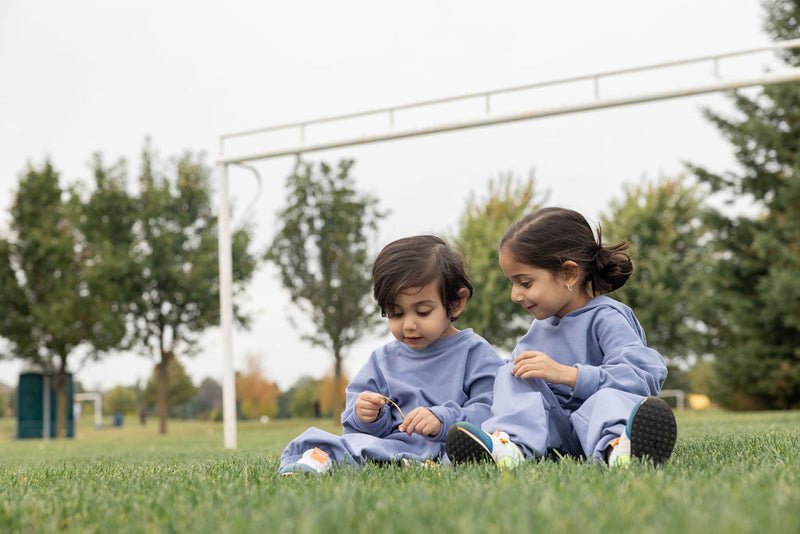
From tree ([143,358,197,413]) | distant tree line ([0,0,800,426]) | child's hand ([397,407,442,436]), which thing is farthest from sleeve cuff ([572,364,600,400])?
tree ([143,358,197,413])

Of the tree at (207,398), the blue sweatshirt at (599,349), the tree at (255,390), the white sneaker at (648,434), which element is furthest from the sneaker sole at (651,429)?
the tree at (207,398)

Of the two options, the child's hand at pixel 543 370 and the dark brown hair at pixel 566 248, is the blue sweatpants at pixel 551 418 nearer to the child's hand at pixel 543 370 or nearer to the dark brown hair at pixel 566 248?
the child's hand at pixel 543 370

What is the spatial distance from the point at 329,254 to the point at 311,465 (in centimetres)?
1901

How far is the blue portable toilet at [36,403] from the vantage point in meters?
22.3

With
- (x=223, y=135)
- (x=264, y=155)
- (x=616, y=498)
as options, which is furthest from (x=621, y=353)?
(x=223, y=135)

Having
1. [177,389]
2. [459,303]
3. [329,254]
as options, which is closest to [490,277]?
[329,254]

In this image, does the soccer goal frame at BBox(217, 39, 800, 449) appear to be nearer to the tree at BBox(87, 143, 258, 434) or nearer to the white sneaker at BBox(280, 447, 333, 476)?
the white sneaker at BBox(280, 447, 333, 476)

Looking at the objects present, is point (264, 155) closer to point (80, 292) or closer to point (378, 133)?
point (378, 133)

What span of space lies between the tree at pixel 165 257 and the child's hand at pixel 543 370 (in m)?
19.8

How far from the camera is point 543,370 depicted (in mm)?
2961

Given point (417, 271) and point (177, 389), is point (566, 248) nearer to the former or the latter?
point (417, 271)

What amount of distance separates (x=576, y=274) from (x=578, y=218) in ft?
1.03

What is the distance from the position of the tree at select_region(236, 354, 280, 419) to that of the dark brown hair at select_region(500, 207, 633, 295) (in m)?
32.4

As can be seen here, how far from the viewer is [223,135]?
908 cm
